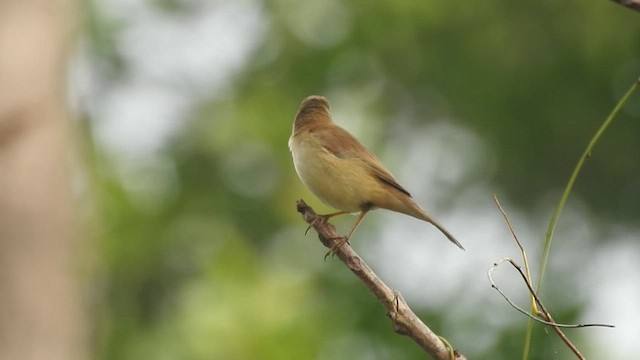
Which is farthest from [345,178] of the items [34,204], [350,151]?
[34,204]

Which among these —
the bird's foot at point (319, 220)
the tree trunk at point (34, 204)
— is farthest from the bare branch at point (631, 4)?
the bird's foot at point (319, 220)

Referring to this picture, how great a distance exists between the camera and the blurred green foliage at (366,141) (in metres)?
10.9

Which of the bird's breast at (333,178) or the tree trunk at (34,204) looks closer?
the tree trunk at (34,204)

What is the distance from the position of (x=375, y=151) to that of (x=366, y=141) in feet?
0.44

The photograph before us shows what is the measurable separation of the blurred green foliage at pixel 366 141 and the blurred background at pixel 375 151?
0.08 ft

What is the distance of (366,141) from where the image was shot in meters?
11.7

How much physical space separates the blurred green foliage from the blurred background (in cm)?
3

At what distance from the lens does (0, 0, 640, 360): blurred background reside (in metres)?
10.3

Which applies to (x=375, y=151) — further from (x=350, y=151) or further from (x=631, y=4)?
(x=631, y=4)

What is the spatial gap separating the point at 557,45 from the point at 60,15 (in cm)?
1130

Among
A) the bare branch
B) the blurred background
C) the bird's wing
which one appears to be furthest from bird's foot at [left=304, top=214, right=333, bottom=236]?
the blurred background

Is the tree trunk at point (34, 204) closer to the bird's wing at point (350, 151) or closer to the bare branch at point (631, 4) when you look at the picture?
the bare branch at point (631, 4)

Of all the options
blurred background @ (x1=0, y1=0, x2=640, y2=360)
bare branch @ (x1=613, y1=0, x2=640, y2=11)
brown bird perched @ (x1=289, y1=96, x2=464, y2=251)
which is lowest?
bare branch @ (x1=613, y1=0, x2=640, y2=11)

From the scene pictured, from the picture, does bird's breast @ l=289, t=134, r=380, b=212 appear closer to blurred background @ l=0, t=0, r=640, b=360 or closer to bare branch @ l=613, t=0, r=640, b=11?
bare branch @ l=613, t=0, r=640, b=11
